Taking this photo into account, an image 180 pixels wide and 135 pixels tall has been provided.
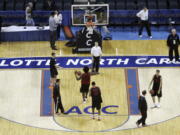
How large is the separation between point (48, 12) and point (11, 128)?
937 centimetres

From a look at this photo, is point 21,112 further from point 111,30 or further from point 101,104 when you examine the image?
point 111,30

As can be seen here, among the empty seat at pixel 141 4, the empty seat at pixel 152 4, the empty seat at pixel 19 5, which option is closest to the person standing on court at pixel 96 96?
the empty seat at pixel 141 4

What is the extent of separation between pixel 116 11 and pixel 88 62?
14.4ft

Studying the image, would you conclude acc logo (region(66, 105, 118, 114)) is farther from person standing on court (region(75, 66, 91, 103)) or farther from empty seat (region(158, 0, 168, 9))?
empty seat (region(158, 0, 168, 9))

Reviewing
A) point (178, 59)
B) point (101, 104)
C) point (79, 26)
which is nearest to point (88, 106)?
point (101, 104)

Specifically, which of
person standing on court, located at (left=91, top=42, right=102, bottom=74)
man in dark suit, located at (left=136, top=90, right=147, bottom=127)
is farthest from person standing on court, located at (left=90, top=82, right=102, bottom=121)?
person standing on court, located at (left=91, top=42, right=102, bottom=74)

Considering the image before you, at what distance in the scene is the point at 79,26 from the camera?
29375 millimetres

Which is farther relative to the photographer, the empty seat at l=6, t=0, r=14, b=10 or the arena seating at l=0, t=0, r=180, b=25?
the empty seat at l=6, t=0, r=14, b=10

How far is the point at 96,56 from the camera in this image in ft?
79.9

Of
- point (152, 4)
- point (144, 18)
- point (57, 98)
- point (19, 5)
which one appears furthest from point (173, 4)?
point (57, 98)

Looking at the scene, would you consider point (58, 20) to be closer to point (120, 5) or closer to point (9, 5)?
point (9, 5)

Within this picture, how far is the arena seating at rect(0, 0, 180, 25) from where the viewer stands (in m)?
29.3

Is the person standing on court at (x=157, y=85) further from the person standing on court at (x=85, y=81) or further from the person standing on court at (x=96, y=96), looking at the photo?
the person standing on court at (x=85, y=81)

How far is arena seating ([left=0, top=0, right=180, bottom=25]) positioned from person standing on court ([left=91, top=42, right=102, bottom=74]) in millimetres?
4951
